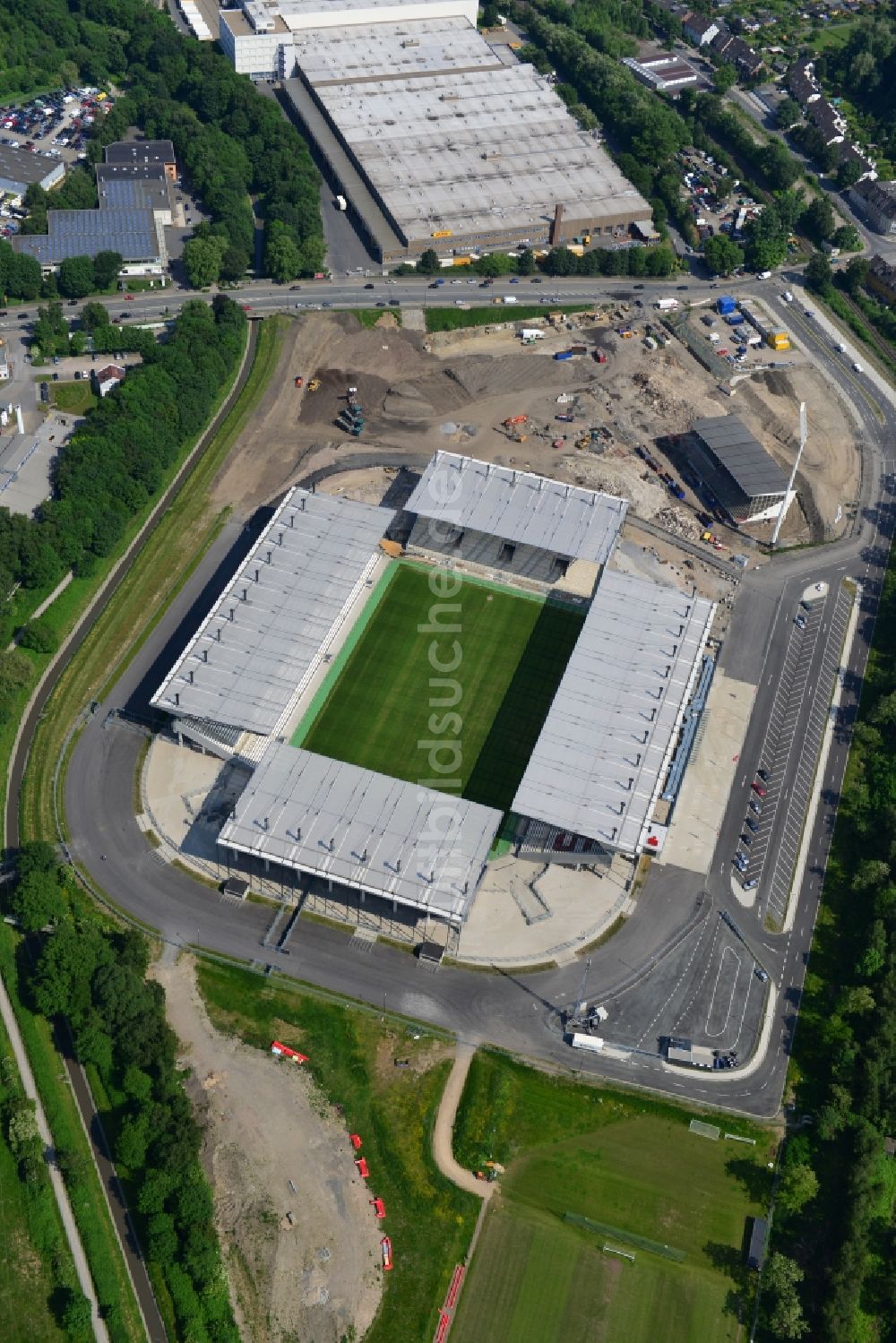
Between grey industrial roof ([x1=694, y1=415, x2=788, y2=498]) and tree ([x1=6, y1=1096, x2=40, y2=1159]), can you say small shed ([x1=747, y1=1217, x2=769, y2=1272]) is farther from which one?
grey industrial roof ([x1=694, y1=415, x2=788, y2=498])

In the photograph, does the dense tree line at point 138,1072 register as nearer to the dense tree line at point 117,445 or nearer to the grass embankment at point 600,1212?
the grass embankment at point 600,1212

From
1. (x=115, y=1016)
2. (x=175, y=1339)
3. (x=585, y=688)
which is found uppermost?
(x=585, y=688)

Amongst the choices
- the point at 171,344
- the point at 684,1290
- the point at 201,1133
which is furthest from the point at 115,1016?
the point at 171,344

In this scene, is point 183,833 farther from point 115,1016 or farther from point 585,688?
point 585,688

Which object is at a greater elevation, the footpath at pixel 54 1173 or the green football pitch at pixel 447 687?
the green football pitch at pixel 447 687

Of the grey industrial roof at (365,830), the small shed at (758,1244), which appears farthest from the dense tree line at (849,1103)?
the grey industrial roof at (365,830)

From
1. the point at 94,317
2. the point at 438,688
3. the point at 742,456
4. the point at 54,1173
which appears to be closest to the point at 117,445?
the point at 94,317

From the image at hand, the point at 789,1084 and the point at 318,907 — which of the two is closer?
the point at 789,1084
